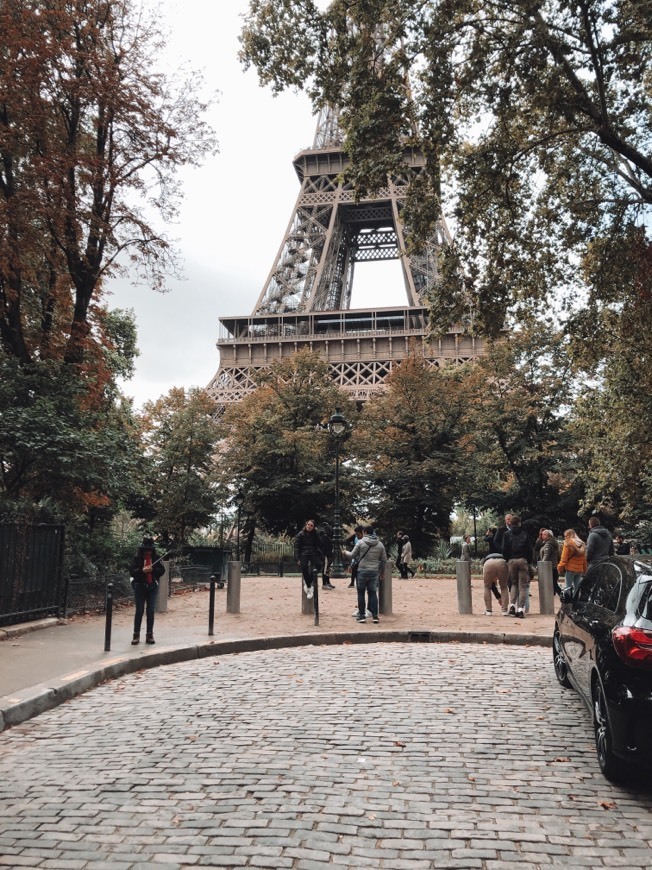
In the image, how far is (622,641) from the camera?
180 inches

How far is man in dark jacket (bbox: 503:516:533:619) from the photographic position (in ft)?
43.2

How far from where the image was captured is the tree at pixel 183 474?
30922mm

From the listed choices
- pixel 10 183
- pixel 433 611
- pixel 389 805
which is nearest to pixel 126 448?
pixel 10 183

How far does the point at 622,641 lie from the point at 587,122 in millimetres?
11341

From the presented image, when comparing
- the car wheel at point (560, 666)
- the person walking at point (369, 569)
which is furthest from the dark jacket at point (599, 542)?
the car wheel at point (560, 666)

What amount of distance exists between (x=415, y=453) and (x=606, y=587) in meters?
28.2

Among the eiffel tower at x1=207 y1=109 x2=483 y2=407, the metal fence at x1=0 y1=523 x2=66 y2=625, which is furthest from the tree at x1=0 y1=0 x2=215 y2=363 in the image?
the eiffel tower at x1=207 y1=109 x2=483 y2=407

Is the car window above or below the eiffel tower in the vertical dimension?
below

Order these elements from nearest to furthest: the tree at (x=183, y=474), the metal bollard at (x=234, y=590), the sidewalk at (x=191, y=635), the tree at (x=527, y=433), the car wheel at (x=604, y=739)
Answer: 1. the car wheel at (x=604, y=739)
2. the sidewalk at (x=191, y=635)
3. the metal bollard at (x=234, y=590)
4. the tree at (x=183, y=474)
5. the tree at (x=527, y=433)

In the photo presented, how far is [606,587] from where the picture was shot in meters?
5.89

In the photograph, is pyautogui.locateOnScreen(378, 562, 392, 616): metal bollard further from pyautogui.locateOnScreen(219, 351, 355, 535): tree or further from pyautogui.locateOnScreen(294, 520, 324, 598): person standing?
pyautogui.locateOnScreen(219, 351, 355, 535): tree

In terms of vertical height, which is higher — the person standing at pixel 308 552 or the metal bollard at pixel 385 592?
the person standing at pixel 308 552

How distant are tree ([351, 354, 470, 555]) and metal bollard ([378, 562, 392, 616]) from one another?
17.9 meters

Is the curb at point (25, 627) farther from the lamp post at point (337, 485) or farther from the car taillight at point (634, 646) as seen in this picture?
the lamp post at point (337, 485)
